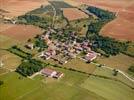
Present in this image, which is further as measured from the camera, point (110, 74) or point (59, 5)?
point (59, 5)

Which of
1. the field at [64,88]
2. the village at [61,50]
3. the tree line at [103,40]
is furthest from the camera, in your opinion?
the tree line at [103,40]

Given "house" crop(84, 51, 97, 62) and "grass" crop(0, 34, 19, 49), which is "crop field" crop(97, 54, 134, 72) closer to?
"house" crop(84, 51, 97, 62)

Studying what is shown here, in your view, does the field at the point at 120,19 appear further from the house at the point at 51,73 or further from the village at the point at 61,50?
the house at the point at 51,73

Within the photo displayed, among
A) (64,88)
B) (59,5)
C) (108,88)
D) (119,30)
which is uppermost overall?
(119,30)

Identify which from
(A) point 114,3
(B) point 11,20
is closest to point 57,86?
(B) point 11,20

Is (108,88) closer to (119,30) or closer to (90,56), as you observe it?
(90,56)

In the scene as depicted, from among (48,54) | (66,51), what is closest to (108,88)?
(66,51)

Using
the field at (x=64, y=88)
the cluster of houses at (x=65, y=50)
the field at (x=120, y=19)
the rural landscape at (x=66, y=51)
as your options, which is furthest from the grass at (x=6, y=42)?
the field at (x=120, y=19)
